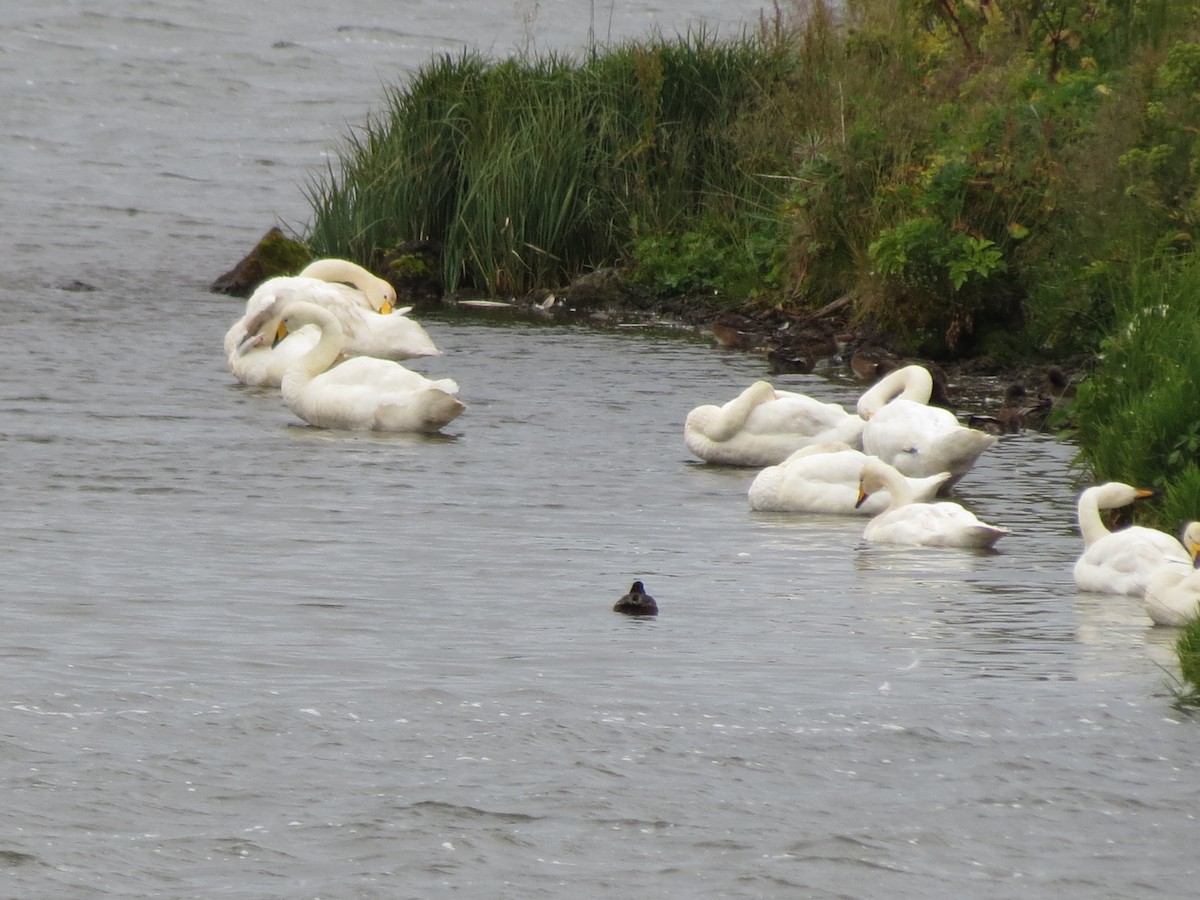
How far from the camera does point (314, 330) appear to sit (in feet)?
54.2

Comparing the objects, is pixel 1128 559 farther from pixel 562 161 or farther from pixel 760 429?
pixel 562 161

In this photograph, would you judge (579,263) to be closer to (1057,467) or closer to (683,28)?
(1057,467)

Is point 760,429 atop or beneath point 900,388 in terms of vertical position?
beneath

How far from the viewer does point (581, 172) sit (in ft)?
70.9

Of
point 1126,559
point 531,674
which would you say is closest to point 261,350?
point 1126,559

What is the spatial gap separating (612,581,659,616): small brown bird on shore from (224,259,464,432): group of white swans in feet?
17.3

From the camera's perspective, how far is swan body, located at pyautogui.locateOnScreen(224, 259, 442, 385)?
16.0 meters

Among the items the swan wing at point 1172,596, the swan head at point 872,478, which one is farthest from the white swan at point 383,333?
the swan wing at point 1172,596

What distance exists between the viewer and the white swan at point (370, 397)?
13.9 meters

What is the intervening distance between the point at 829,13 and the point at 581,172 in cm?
271

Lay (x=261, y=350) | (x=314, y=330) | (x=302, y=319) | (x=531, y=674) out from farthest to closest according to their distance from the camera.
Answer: (x=314, y=330), (x=302, y=319), (x=261, y=350), (x=531, y=674)

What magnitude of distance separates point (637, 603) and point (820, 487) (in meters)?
3.08

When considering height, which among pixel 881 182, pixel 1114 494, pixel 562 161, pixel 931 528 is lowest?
pixel 931 528

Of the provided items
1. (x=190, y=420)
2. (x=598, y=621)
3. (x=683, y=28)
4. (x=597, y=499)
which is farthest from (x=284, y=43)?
(x=598, y=621)
